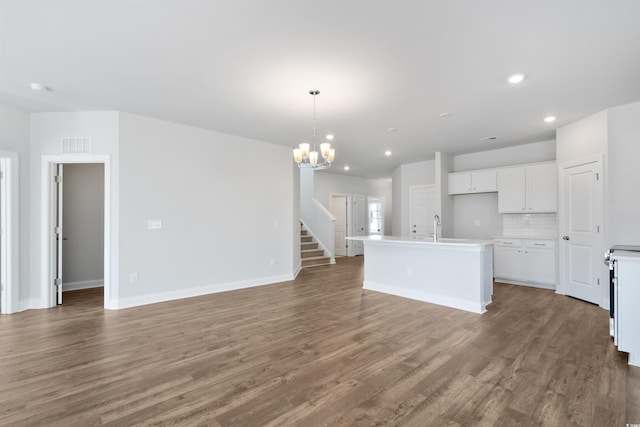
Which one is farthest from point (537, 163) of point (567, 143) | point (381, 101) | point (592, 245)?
point (381, 101)

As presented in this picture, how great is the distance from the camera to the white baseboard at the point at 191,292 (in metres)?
4.38

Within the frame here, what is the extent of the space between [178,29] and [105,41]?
734 mm

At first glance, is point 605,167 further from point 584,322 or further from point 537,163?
point 584,322

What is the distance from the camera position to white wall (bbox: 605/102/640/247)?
13.1 feet

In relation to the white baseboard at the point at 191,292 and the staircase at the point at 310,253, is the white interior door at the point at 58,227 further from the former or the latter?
the staircase at the point at 310,253

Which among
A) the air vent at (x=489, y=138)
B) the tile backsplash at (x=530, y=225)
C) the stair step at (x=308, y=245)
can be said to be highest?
the air vent at (x=489, y=138)

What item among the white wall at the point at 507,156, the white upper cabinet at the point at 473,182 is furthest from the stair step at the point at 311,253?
the white wall at the point at 507,156

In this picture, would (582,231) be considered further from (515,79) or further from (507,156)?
(515,79)

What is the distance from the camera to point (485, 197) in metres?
6.72

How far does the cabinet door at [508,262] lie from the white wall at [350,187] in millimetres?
5158

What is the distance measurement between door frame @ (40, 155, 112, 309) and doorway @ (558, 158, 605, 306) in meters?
6.96

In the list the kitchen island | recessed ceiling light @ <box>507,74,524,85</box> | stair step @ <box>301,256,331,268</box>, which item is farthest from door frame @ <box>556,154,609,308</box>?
stair step @ <box>301,256,331,268</box>

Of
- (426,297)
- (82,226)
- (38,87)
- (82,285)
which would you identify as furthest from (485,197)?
(82,285)

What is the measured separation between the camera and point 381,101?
156 inches
